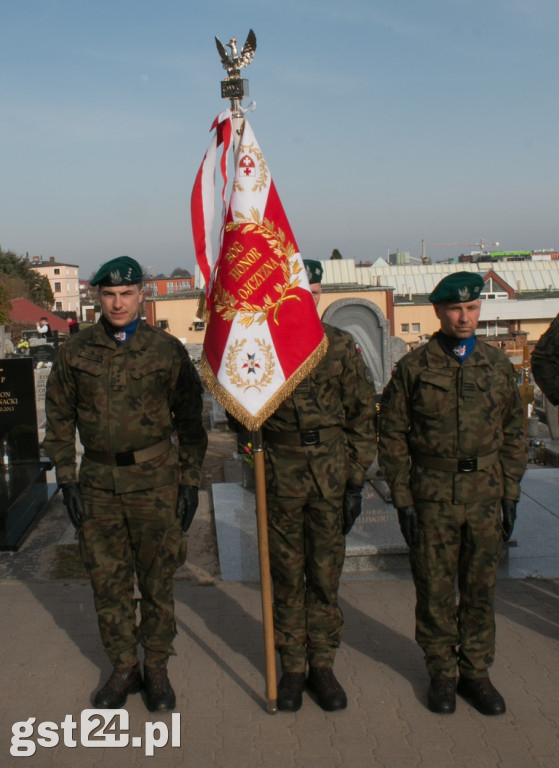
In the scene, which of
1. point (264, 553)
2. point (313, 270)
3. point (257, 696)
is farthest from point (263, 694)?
point (313, 270)

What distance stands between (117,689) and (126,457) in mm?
1086

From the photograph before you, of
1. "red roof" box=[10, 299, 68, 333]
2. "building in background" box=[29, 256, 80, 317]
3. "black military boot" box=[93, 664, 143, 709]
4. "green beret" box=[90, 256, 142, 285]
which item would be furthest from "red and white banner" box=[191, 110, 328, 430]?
"building in background" box=[29, 256, 80, 317]

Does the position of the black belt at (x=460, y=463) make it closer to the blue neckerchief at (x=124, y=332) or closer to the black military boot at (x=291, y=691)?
the black military boot at (x=291, y=691)

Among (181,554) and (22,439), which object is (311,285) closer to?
(181,554)

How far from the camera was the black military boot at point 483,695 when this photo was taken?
10.7 ft

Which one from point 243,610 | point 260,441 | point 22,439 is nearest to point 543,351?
point 260,441

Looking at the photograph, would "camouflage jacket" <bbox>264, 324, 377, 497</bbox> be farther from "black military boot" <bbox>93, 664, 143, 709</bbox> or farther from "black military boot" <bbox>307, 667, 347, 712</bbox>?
"black military boot" <bbox>93, 664, 143, 709</bbox>

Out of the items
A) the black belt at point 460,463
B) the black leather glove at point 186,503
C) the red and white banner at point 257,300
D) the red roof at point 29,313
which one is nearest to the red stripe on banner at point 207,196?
the red and white banner at point 257,300

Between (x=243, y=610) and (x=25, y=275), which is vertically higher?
(x=25, y=275)

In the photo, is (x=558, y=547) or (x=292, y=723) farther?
(x=558, y=547)

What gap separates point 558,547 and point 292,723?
292cm

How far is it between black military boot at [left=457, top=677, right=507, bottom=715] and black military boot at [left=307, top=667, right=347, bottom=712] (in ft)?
1.84

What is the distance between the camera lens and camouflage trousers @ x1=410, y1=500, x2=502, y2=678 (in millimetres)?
3301

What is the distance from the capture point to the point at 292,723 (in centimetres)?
325
